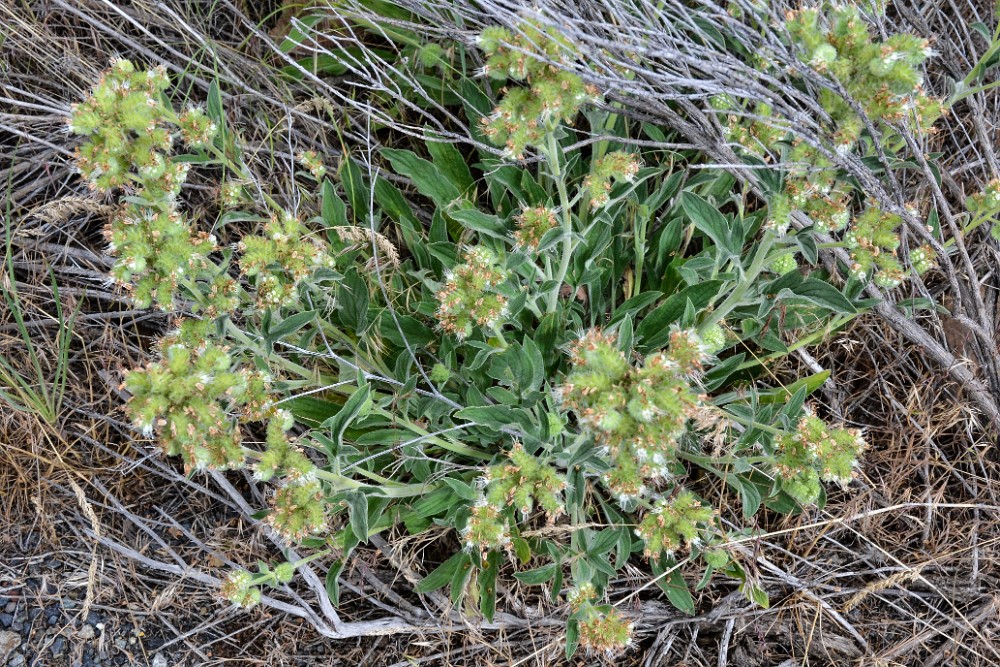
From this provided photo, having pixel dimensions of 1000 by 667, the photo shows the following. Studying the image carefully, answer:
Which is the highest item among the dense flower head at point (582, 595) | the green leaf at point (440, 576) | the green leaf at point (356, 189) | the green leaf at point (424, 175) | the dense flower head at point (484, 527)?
the green leaf at point (424, 175)

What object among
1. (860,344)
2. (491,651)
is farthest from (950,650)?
(491,651)

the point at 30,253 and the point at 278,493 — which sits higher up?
the point at 278,493

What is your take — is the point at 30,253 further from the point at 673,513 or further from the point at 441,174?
the point at 673,513

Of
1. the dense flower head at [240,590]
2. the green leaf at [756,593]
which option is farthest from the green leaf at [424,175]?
the green leaf at [756,593]

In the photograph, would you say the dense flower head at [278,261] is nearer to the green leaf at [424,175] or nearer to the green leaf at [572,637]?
the green leaf at [424,175]

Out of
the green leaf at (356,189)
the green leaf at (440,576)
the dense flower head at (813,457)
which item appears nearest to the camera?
the dense flower head at (813,457)
